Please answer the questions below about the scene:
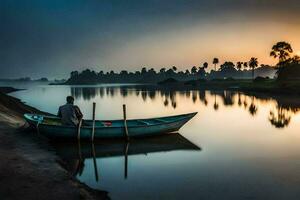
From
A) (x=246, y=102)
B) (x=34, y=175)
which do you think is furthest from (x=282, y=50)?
(x=34, y=175)

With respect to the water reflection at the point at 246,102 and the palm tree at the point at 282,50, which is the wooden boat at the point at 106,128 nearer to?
the water reflection at the point at 246,102

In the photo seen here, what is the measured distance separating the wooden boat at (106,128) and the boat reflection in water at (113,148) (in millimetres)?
472

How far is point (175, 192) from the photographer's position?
1085 cm

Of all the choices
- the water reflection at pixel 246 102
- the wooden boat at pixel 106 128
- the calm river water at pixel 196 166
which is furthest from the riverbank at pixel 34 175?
the water reflection at pixel 246 102

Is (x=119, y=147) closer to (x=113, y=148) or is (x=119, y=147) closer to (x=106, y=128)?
(x=113, y=148)

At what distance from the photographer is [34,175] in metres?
10.9

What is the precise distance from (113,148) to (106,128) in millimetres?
1564

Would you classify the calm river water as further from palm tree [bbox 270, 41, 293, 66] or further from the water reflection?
palm tree [bbox 270, 41, 293, 66]

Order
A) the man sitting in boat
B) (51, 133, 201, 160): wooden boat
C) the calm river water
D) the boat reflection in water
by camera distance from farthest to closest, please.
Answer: the man sitting in boat → (51, 133, 201, 160): wooden boat → the boat reflection in water → the calm river water

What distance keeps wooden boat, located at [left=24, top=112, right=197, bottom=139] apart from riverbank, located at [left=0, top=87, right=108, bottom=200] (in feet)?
5.62

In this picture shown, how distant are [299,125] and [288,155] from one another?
13057 millimetres

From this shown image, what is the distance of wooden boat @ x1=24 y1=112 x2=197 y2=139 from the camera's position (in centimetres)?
1850

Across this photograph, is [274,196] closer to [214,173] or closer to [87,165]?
[214,173]

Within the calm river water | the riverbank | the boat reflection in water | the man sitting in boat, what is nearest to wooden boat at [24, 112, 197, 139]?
the man sitting in boat
